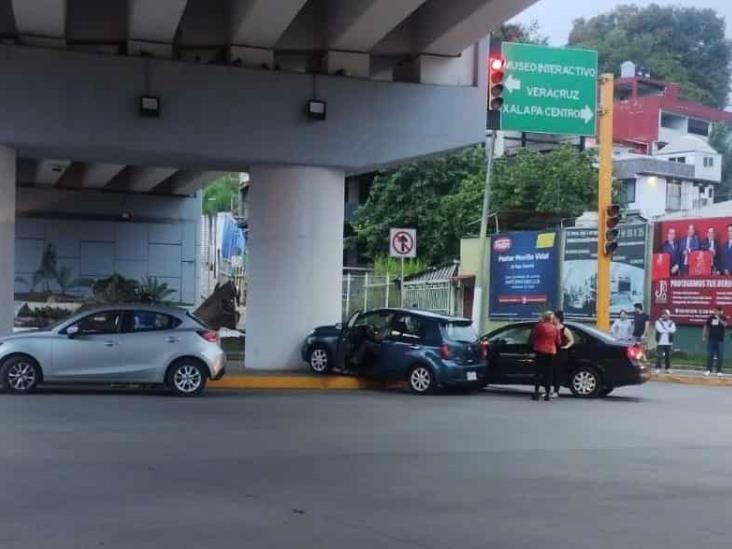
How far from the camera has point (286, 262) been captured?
21609 millimetres

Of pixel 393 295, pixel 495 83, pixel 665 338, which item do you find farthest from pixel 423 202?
pixel 495 83

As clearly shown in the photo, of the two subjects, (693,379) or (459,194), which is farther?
(459,194)

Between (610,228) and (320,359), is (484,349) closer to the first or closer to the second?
(320,359)

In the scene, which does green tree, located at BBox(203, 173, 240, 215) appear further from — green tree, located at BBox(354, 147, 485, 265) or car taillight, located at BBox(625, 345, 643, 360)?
car taillight, located at BBox(625, 345, 643, 360)

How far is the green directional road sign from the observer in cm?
2169

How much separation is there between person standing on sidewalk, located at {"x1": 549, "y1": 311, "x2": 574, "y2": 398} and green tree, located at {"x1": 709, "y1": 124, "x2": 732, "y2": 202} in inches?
2124

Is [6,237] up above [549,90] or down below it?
below

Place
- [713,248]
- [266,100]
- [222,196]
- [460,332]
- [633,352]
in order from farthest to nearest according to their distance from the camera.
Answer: [222,196] < [713,248] < [266,100] < [633,352] < [460,332]

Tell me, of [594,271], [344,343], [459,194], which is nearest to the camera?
[344,343]

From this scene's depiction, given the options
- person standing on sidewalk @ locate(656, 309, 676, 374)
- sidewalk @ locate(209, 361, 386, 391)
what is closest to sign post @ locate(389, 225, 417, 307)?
sidewalk @ locate(209, 361, 386, 391)

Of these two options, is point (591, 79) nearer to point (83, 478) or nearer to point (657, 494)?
point (657, 494)

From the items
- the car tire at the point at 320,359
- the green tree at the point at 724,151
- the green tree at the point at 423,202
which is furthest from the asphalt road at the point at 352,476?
the green tree at the point at 724,151

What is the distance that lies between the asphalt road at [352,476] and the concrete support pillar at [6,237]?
335cm

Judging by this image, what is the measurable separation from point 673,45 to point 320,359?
273 ft
